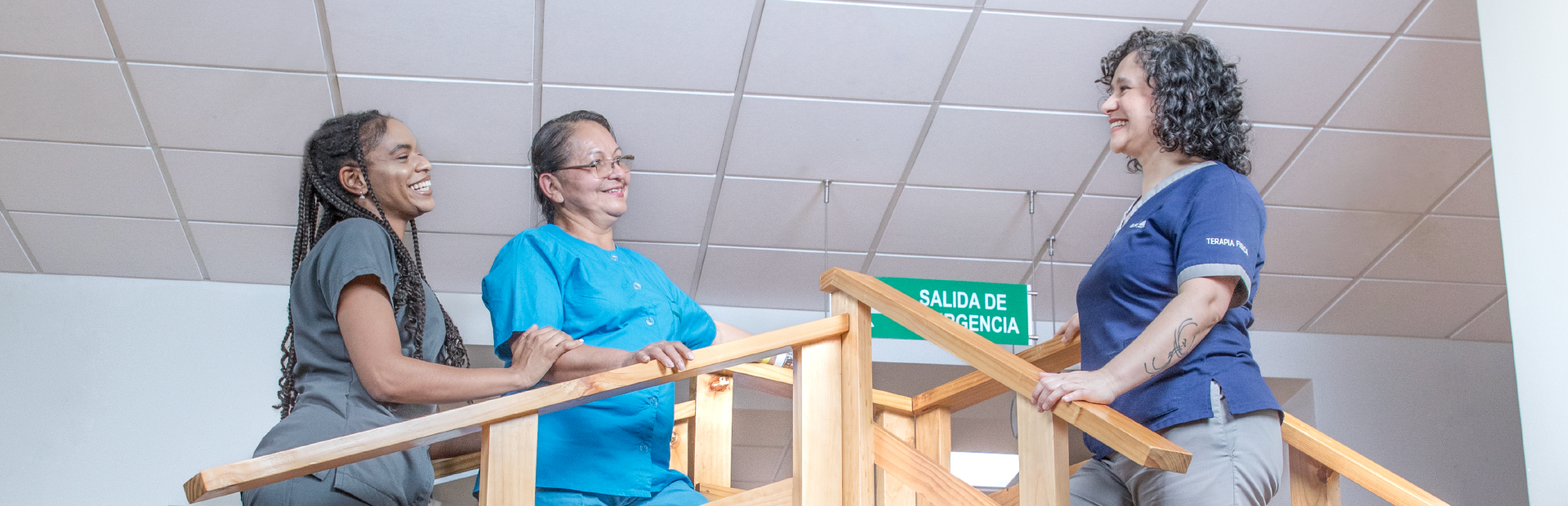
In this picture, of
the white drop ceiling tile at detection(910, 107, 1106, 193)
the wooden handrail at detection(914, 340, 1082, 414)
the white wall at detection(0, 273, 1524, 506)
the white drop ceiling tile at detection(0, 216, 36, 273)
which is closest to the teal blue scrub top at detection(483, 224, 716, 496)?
the wooden handrail at detection(914, 340, 1082, 414)

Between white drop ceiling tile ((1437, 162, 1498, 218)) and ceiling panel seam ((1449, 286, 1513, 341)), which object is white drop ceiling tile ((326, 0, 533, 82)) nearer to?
white drop ceiling tile ((1437, 162, 1498, 218))

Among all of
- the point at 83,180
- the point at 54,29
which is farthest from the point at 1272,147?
the point at 83,180

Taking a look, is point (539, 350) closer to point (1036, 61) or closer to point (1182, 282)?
point (1182, 282)

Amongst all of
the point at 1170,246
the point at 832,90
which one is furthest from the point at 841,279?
the point at 832,90

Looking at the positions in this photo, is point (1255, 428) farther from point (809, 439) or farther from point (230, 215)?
point (230, 215)

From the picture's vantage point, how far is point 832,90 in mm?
4758

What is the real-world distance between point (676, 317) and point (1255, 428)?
1157 mm

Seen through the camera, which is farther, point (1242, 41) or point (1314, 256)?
point (1314, 256)

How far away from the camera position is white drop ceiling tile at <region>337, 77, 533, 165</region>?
4.64m

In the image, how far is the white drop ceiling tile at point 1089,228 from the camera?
216 inches

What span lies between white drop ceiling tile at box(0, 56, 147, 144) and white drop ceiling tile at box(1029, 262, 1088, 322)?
157 inches

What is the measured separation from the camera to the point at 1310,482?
232 cm

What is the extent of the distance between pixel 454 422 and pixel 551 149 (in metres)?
0.90

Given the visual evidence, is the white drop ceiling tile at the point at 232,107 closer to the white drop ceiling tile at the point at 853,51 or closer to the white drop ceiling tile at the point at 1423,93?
the white drop ceiling tile at the point at 853,51
